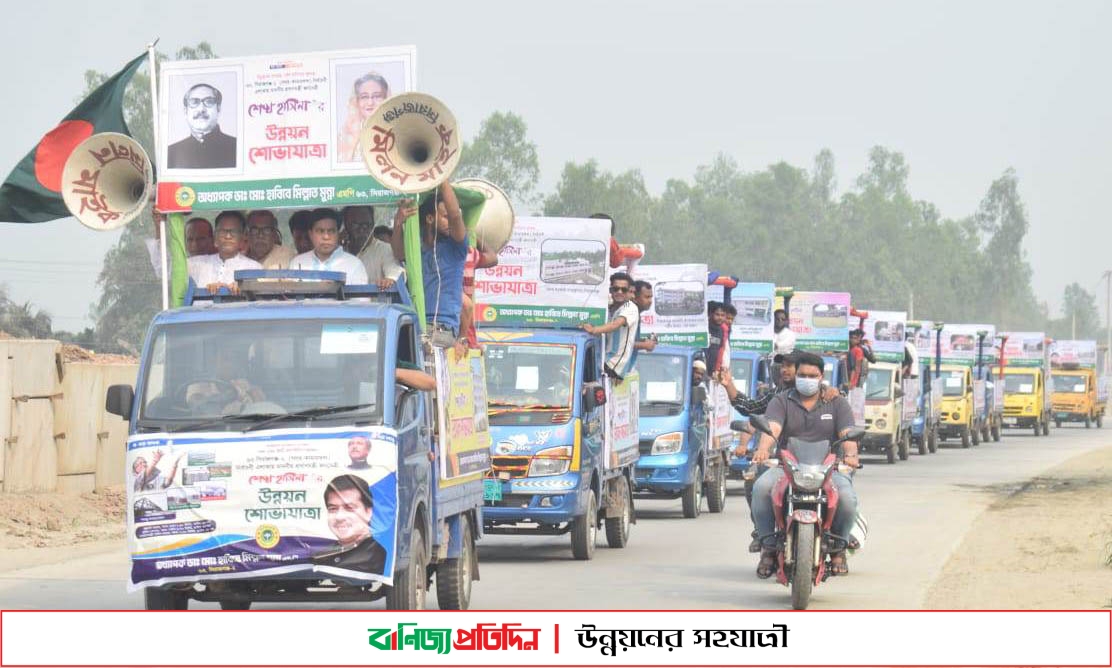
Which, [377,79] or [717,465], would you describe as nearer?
[377,79]

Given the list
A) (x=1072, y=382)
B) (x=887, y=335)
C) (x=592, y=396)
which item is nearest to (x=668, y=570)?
(x=592, y=396)

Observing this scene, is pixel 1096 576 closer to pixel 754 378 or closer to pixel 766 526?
pixel 766 526

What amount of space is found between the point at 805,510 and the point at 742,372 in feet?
46.6

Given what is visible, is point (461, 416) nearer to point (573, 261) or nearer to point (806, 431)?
point (806, 431)

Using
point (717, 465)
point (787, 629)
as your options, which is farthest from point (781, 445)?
point (717, 465)

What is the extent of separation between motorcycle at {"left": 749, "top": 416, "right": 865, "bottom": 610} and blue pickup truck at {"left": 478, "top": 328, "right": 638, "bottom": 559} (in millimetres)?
3257

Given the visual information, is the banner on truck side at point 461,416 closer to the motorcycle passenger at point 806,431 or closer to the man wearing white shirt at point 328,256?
the man wearing white shirt at point 328,256

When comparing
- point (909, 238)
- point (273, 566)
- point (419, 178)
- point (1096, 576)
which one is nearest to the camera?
point (273, 566)

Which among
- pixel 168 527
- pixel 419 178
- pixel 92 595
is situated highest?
pixel 419 178

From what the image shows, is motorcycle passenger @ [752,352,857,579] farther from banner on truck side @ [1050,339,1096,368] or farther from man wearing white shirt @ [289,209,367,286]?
banner on truck side @ [1050,339,1096,368]

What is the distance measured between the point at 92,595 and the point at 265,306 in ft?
13.4

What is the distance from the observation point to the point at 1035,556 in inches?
649

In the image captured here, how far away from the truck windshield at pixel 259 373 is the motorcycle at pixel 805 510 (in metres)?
3.68

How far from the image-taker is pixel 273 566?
9664 millimetres
